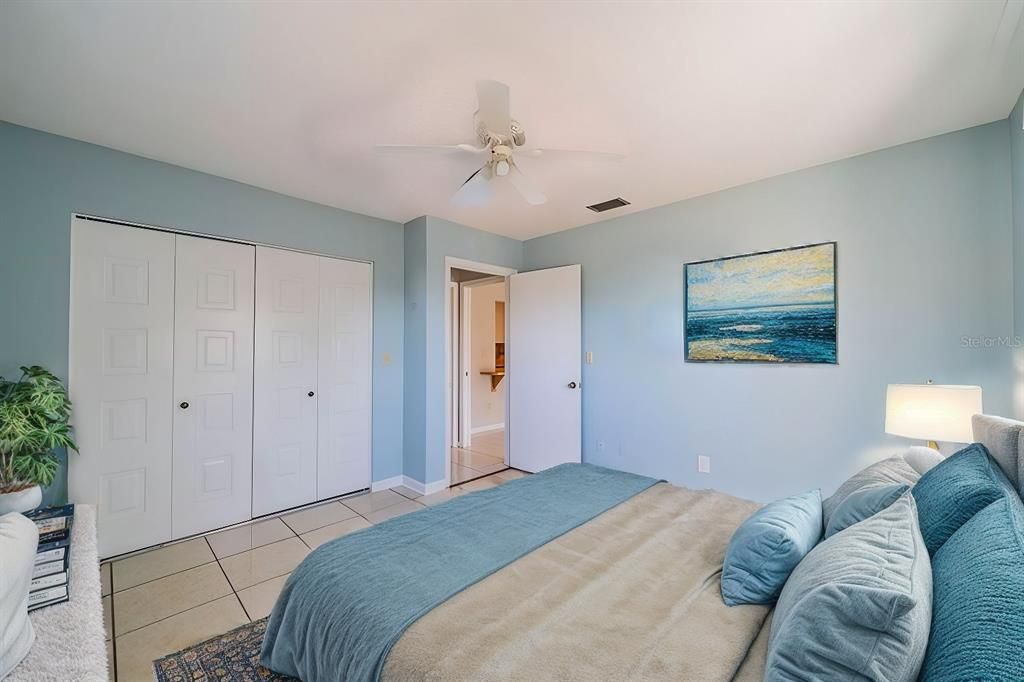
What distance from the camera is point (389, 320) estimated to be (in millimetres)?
3996

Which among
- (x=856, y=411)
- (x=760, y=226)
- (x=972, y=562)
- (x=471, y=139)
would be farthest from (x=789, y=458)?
(x=471, y=139)

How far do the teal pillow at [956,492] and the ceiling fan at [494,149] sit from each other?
1.61 meters

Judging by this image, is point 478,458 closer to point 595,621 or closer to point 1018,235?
point 595,621

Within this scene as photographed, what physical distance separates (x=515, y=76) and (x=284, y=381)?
2.76 metres

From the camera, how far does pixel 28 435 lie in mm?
2002

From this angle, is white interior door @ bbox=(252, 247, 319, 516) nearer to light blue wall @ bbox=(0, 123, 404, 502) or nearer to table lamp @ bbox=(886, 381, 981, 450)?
light blue wall @ bbox=(0, 123, 404, 502)

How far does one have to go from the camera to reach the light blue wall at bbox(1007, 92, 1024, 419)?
2.06 meters

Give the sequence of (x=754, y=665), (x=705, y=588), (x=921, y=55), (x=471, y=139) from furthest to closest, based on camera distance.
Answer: (x=471, y=139) < (x=921, y=55) < (x=705, y=588) < (x=754, y=665)

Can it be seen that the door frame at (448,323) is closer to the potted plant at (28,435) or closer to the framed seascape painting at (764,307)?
the framed seascape painting at (764,307)

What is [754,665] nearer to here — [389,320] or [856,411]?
[856,411]

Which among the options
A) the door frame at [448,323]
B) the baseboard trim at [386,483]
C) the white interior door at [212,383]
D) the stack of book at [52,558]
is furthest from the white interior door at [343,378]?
the stack of book at [52,558]

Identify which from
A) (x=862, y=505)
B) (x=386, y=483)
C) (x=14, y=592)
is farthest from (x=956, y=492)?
(x=386, y=483)

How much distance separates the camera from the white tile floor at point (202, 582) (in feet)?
6.23

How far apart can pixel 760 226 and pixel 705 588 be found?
2720 millimetres
